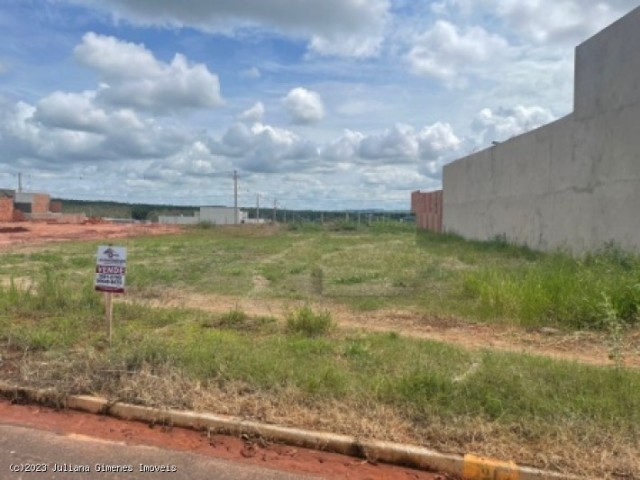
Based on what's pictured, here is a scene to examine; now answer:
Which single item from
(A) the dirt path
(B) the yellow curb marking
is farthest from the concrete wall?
(B) the yellow curb marking

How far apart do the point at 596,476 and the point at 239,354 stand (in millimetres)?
3369

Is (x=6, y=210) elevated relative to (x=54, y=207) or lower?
lower

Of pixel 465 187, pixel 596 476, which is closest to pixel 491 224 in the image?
pixel 465 187

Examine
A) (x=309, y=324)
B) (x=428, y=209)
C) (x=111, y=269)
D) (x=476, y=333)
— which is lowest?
(x=476, y=333)

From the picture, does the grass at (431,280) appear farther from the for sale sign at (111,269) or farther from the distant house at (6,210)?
the distant house at (6,210)

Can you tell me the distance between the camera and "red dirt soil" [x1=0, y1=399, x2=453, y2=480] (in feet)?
12.5

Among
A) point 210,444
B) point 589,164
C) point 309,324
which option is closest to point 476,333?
point 309,324

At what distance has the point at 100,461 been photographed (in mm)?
3883

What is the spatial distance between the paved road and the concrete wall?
10.7 metres

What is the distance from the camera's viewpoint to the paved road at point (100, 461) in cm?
368

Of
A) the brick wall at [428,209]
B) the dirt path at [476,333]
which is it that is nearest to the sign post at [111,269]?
the dirt path at [476,333]

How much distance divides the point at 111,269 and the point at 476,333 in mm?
4691

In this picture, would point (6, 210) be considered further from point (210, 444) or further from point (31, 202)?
point (210, 444)

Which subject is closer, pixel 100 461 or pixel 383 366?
pixel 100 461
